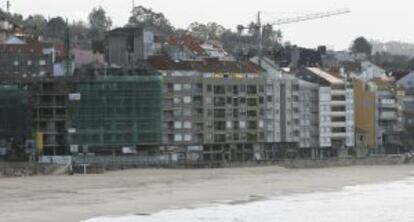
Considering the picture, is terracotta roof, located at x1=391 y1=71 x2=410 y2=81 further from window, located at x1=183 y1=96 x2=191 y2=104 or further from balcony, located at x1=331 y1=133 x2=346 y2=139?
window, located at x1=183 y1=96 x2=191 y2=104

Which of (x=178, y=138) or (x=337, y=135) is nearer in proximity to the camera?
(x=178, y=138)

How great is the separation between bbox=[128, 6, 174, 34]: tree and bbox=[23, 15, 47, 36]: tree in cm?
1674

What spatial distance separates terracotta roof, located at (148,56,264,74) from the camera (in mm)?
89375

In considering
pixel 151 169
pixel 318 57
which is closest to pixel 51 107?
pixel 151 169

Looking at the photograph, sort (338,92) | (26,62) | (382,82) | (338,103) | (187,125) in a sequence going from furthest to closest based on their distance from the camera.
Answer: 1. (382,82)
2. (338,92)
3. (338,103)
4. (26,62)
5. (187,125)

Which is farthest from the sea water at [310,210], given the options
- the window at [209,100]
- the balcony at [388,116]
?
the balcony at [388,116]

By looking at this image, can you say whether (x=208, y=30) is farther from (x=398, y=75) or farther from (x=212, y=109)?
(x=212, y=109)

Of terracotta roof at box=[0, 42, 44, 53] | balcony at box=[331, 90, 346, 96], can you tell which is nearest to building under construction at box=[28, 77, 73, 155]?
terracotta roof at box=[0, 42, 44, 53]

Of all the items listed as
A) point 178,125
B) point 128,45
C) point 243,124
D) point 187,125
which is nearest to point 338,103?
point 243,124

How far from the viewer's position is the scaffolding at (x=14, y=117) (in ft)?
259

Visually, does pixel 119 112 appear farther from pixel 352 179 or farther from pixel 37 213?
pixel 37 213

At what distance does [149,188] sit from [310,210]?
16.6m

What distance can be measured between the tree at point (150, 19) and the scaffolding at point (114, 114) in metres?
85.9

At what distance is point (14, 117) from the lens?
7931 centimetres
